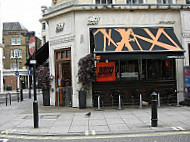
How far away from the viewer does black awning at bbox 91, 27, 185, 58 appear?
11.4 meters

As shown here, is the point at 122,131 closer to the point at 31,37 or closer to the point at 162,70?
the point at 31,37

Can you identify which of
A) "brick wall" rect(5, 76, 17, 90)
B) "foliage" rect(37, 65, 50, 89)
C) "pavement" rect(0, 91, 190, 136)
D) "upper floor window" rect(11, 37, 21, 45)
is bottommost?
"pavement" rect(0, 91, 190, 136)

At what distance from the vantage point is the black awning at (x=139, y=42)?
450 inches

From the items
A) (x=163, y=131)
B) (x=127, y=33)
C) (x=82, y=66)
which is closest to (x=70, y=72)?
(x=82, y=66)

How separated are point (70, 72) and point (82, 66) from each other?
1.60 metres

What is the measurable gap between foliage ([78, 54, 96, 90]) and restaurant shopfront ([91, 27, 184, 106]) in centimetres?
39

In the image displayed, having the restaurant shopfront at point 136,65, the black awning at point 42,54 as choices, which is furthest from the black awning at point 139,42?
the black awning at point 42,54

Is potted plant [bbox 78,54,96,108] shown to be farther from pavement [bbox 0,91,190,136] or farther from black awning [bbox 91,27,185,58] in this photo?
pavement [bbox 0,91,190,136]

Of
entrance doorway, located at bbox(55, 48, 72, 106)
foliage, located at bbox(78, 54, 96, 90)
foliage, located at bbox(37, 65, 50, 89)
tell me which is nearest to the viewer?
foliage, located at bbox(78, 54, 96, 90)

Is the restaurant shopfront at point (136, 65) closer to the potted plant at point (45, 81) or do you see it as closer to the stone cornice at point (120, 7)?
the stone cornice at point (120, 7)

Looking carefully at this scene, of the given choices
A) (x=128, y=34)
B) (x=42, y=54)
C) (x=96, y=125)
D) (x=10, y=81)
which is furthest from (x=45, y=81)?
(x=10, y=81)

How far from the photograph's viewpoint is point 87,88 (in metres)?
12.5

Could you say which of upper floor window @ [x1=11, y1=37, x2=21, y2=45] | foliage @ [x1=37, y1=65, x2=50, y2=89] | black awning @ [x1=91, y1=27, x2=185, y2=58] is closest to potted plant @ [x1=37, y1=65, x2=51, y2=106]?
foliage @ [x1=37, y1=65, x2=50, y2=89]

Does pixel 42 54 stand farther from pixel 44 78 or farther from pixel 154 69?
pixel 154 69
